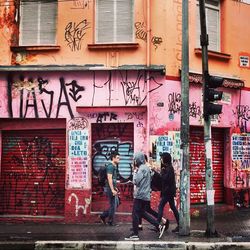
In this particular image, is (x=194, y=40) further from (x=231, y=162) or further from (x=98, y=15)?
(x=231, y=162)

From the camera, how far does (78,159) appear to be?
13.9m

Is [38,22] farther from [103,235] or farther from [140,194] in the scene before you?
[103,235]

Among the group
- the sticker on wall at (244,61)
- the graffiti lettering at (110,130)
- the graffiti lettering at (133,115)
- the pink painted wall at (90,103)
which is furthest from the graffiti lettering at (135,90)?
the sticker on wall at (244,61)

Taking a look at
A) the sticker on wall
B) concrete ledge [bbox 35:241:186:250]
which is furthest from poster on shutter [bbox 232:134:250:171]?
concrete ledge [bbox 35:241:186:250]

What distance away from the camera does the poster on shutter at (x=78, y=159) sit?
45.3 feet

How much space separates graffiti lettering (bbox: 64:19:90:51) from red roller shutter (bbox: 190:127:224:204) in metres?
4.34

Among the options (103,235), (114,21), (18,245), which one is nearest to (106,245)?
(103,235)

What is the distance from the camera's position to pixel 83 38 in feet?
46.1

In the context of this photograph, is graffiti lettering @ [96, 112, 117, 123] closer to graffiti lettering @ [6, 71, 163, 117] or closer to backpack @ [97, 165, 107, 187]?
graffiti lettering @ [6, 71, 163, 117]

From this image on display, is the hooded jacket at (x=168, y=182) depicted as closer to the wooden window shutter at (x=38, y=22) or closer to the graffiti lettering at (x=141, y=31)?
the graffiti lettering at (x=141, y=31)

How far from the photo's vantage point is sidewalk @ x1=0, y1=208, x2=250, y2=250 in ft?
33.8

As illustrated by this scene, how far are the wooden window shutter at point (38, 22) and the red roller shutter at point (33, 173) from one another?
9.14 feet

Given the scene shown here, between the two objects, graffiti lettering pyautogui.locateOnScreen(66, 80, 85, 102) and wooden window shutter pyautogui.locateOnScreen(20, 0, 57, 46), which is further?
wooden window shutter pyautogui.locateOnScreen(20, 0, 57, 46)

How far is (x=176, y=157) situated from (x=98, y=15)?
478 cm
